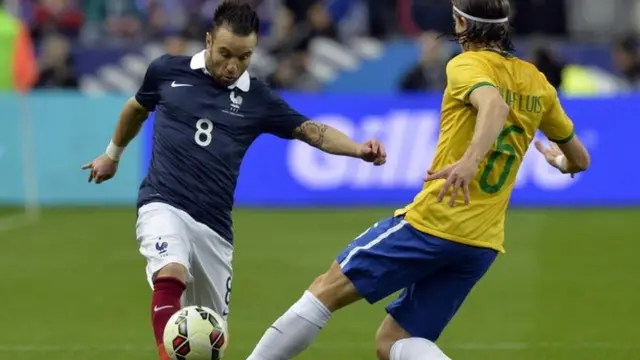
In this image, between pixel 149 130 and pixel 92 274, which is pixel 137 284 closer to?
pixel 92 274

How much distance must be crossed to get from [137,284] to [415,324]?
6.17 metres

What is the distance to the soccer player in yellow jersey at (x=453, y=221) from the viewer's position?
6.46 meters

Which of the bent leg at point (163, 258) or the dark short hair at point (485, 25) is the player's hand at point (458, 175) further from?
the bent leg at point (163, 258)

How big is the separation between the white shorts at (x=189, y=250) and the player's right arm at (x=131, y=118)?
0.59 meters

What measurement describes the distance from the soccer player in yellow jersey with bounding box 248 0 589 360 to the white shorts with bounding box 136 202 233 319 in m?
0.81

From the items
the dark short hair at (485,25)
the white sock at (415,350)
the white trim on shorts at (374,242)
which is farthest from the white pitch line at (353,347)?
the dark short hair at (485,25)

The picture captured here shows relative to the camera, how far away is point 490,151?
6.45 meters

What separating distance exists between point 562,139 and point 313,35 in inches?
629

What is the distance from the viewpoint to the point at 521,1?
2212 centimetres

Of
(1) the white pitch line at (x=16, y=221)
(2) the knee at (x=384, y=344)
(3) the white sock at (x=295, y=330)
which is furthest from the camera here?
(1) the white pitch line at (x=16, y=221)

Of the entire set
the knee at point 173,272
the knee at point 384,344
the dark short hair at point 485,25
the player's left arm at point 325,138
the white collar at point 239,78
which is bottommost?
the knee at point 384,344

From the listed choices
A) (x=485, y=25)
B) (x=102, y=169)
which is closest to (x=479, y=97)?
(x=485, y=25)

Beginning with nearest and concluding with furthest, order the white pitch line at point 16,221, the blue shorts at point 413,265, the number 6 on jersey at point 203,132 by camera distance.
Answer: the blue shorts at point 413,265 < the number 6 on jersey at point 203,132 < the white pitch line at point 16,221

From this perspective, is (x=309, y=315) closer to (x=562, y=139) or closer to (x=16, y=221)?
(x=562, y=139)
